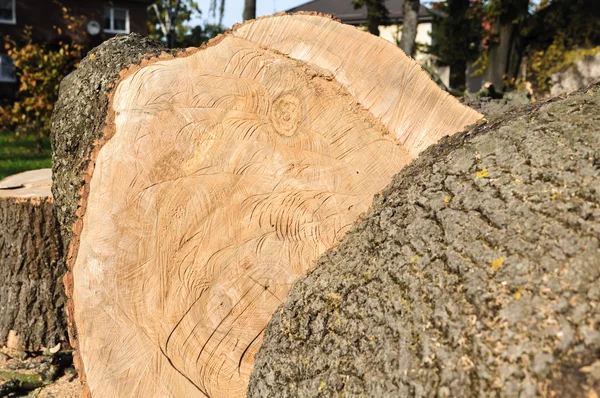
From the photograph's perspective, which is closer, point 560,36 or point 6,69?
point 560,36

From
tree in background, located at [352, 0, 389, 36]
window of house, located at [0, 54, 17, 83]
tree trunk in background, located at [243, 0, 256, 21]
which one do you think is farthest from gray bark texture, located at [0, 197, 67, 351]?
window of house, located at [0, 54, 17, 83]

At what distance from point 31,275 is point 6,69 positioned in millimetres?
15415

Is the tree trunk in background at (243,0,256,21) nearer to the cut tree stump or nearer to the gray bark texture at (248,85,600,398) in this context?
the cut tree stump

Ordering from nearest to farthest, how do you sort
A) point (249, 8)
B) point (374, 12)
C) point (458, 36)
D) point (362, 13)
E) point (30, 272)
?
point (30, 272) → point (249, 8) → point (374, 12) → point (458, 36) → point (362, 13)

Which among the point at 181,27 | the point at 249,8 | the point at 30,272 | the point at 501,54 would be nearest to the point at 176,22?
the point at 181,27

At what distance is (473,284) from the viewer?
1.30m

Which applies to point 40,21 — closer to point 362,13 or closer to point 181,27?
point 181,27

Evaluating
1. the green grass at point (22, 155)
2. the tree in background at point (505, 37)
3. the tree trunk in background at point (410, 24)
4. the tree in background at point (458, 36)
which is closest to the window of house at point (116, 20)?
the green grass at point (22, 155)

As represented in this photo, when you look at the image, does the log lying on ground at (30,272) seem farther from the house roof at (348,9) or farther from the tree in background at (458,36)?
the house roof at (348,9)

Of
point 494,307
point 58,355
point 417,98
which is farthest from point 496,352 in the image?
point 58,355

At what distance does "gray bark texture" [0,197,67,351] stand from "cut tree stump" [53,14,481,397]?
1301 millimetres

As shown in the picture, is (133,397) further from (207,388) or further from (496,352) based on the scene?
(496,352)

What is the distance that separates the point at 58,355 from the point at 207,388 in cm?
161

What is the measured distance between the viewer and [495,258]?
1.30 metres
